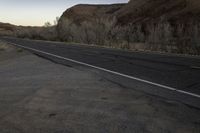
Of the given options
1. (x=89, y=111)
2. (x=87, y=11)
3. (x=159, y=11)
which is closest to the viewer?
(x=89, y=111)

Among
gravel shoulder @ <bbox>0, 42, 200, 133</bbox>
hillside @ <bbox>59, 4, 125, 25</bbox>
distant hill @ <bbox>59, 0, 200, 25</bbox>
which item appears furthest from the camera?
hillside @ <bbox>59, 4, 125, 25</bbox>

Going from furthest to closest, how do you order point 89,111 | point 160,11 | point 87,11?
point 87,11
point 160,11
point 89,111

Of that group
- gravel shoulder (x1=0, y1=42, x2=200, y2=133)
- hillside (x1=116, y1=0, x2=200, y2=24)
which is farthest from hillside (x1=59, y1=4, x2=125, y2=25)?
gravel shoulder (x1=0, y1=42, x2=200, y2=133)

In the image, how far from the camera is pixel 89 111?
6.87m

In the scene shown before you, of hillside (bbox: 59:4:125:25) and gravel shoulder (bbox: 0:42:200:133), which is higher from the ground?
hillside (bbox: 59:4:125:25)

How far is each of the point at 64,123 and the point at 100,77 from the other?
5465mm

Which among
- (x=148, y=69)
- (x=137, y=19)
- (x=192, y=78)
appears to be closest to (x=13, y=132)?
(x=192, y=78)

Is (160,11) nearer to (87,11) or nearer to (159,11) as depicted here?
(159,11)

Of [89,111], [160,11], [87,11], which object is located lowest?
[89,111]

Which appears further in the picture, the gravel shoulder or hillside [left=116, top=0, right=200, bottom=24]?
hillside [left=116, top=0, right=200, bottom=24]

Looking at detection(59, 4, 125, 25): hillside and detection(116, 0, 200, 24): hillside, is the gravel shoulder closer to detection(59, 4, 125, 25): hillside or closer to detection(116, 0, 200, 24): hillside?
detection(116, 0, 200, 24): hillside

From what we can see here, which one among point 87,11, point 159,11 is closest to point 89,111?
point 159,11

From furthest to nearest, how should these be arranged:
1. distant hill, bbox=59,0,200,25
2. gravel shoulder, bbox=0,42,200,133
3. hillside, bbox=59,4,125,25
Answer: hillside, bbox=59,4,125,25 < distant hill, bbox=59,0,200,25 < gravel shoulder, bbox=0,42,200,133

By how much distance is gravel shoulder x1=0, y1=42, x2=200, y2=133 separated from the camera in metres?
5.81
